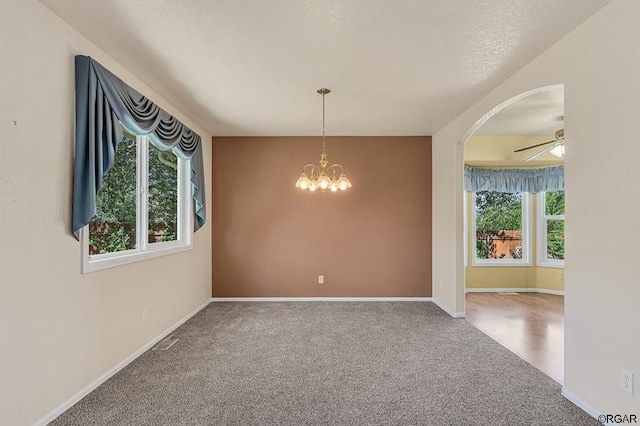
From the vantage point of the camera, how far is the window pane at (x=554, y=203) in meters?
5.76

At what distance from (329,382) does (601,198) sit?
2331 mm

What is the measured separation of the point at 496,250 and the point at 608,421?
4327 mm

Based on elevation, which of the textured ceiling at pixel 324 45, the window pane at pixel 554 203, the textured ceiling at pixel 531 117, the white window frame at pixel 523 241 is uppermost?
the textured ceiling at pixel 531 117

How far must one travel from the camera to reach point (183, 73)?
2914 mm

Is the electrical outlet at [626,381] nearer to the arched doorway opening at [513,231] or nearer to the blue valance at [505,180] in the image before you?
the arched doorway opening at [513,231]

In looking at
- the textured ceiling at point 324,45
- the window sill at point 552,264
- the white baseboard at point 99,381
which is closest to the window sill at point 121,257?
the white baseboard at point 99,381

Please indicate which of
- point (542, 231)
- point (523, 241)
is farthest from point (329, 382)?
point (542, 231)

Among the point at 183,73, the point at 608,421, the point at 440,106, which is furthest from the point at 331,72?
the point at 608,421

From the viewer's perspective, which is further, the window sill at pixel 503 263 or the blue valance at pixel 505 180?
the window sill at pixel 503 263

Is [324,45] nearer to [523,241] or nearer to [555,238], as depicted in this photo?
[523,241]

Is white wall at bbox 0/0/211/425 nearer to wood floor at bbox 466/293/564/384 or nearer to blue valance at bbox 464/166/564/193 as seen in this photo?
wood floor at bbox 466/293/564/384

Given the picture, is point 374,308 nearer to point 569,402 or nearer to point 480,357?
point 480,357

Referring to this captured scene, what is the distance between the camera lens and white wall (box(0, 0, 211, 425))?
180cm

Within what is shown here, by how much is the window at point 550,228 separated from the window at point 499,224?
0.81 ft
